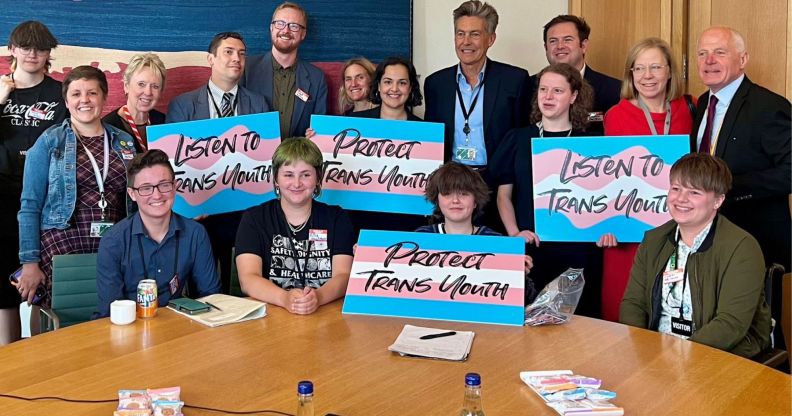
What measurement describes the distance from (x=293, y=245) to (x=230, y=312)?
0.53 meters

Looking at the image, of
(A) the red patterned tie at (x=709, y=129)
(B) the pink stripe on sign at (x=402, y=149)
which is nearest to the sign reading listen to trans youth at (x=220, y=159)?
(B) the pink stripe on sign at (x=402, y=149)

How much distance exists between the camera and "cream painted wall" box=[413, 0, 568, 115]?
19.3 ft

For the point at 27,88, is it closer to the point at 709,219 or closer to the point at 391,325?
the point at 391,325

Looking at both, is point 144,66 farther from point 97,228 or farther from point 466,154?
point 466,154

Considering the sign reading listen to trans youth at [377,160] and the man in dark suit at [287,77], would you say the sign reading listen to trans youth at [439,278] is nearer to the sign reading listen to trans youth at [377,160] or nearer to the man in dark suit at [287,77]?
the sign reading listen to trans youth at [377,160]

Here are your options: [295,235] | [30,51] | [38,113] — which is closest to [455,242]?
[295,235]

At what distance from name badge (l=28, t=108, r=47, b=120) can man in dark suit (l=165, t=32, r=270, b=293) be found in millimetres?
593

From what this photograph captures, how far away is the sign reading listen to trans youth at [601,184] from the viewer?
3793 mm

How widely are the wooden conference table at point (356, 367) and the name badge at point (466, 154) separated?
1.70m

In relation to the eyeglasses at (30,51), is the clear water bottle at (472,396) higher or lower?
lower

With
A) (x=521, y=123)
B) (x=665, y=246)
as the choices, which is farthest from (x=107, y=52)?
(x=665, y=246)

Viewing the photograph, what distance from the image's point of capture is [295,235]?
348 centimetres

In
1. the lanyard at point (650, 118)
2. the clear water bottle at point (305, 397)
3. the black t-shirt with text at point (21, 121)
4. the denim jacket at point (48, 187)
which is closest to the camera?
the clear water bottle at point (305, 397)

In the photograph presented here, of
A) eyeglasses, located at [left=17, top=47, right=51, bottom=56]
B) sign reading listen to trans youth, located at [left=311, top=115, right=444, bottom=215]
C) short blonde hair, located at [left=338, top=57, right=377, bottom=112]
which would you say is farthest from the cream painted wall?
eyeglasses, located at [left=17, top=47, right=51, bottom=56]
